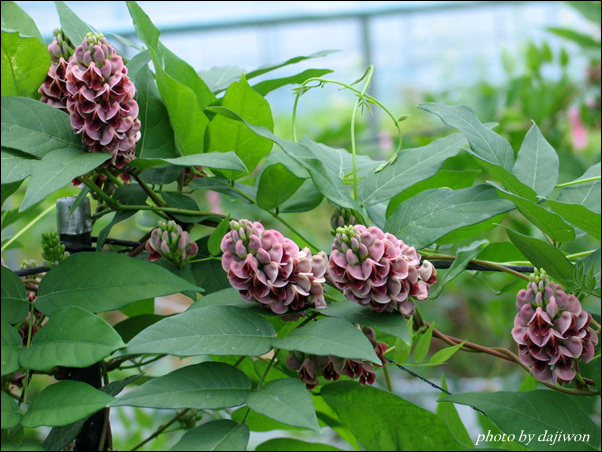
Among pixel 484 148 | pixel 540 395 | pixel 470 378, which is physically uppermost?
pixel 484 148

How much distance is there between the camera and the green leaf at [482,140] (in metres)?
0.35

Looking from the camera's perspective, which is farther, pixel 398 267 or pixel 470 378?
pixel 470 378

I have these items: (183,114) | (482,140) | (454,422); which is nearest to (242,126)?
(183,114)

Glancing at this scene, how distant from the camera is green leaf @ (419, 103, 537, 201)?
1.14ft

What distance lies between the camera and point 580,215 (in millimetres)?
337

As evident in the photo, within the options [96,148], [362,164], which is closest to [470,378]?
[362,164]

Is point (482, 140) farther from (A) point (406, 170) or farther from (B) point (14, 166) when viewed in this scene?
(B) point (14, 166)

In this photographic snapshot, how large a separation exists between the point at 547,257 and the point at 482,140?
0.27 feet

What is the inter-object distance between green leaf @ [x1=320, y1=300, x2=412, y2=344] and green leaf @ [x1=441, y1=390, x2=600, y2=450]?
53mm

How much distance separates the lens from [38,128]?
0.32 metres

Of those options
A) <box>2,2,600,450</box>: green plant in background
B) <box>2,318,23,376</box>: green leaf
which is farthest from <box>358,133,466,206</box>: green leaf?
<box>2,318,23,376</box>: green leaf

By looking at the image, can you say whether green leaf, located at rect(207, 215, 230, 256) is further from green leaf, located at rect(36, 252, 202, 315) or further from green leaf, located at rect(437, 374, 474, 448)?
green leaf, located at rect(437, 374, 474, 448)

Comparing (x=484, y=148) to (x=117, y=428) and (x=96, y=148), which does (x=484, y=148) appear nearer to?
(x=96, y=148)

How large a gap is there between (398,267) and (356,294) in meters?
0.02
